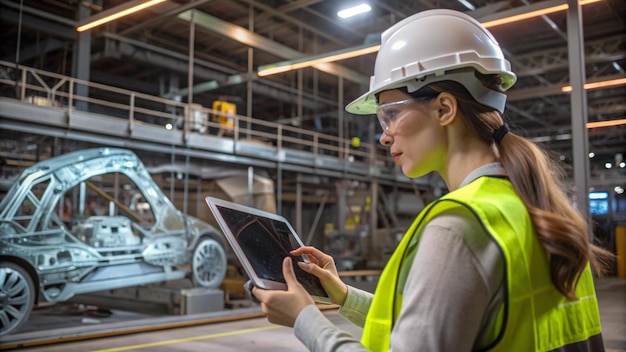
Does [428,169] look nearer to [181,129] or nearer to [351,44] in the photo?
[181,129]

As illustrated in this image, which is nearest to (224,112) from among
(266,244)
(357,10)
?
(357,10)

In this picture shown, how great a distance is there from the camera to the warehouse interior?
9.58 meters

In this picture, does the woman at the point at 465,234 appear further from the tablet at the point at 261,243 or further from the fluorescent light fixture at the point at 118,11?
the fluorescent light fixture at the point at 118,11

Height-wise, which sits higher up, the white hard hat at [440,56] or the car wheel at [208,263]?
the white hard hat at [440,56]

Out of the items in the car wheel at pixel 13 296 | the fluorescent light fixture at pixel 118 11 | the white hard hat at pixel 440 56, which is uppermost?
the fluorescent light fixture at pixel 118 11

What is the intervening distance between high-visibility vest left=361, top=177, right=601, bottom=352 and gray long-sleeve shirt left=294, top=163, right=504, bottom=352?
0.7 inches

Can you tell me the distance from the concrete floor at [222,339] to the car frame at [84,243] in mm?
1113

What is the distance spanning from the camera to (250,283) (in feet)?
4.87

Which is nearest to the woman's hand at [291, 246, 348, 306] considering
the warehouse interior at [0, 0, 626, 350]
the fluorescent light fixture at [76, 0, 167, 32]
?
the warehouse interior at [0, 0, 626, 350]

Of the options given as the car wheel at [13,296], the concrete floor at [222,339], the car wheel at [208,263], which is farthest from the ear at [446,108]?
the car wheel at [208,263]

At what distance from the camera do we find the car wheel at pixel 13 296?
24.7 feet

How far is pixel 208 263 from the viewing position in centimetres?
1066

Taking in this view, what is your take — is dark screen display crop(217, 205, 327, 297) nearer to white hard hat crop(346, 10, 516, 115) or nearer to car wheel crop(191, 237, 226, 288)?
white hard hat crop(346, 10, 516, 115)

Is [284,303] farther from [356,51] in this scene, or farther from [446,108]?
[356,51]
